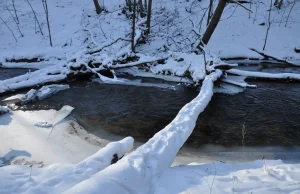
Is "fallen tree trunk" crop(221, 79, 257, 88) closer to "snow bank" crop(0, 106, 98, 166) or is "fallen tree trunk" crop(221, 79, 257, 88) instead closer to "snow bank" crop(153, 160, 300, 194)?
"snow bank" crop(153, 160, 300, 194)

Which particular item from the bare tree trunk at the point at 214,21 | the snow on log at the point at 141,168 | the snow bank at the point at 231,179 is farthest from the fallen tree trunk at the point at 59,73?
the snow bank at the point at 231,179

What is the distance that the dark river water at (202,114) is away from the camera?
6.90 meters

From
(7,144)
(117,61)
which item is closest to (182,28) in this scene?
(117,61)

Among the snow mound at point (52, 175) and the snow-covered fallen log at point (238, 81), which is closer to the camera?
the snow mound at point (52, 175)

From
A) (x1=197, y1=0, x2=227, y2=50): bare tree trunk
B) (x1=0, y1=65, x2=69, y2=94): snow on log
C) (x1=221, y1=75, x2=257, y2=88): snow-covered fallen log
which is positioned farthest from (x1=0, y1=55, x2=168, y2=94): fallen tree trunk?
(x1=221, y1=75, x2=257, y2=88): snow-covered fallen log

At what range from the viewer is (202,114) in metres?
8.25

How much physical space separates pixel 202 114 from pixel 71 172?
5214 millimetres

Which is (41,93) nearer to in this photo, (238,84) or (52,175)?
(52,175)

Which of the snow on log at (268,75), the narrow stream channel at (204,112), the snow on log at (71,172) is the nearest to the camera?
the snow on log at (71,172)

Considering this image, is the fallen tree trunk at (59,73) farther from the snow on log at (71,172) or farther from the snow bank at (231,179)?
the snow bank at (231,179)

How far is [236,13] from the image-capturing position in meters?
20.0

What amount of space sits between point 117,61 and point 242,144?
759 cm

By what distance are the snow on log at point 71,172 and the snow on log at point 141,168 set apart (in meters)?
0.34

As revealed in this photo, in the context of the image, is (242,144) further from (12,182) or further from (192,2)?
(192,2)
